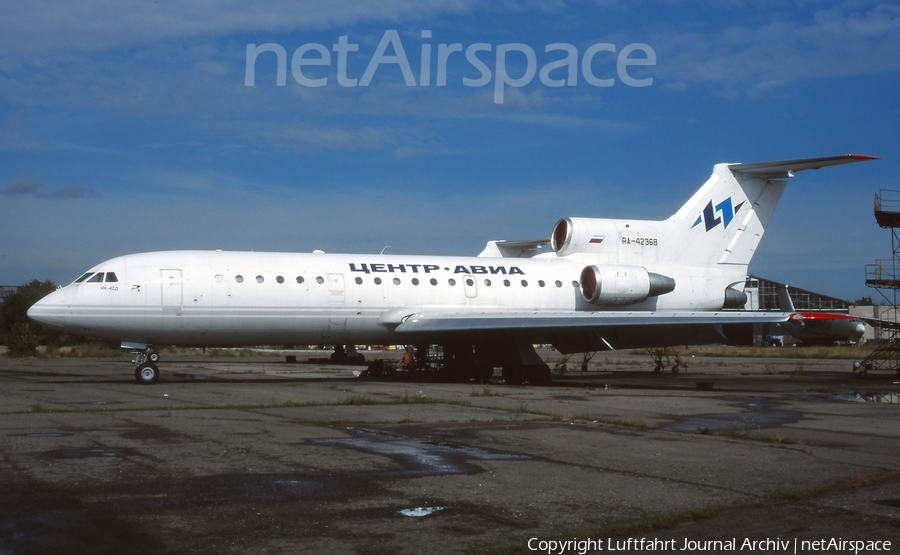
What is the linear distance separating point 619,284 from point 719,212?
4.97m

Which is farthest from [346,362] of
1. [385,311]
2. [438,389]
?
[438,389]

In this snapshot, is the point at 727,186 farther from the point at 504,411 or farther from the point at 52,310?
the point at 52,310

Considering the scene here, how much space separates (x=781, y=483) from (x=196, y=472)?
5.61m

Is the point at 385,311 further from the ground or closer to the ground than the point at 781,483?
further from the ground

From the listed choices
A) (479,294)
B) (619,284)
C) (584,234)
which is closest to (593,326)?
(619,284)

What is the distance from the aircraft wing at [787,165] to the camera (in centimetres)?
2351

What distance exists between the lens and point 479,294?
25219mm

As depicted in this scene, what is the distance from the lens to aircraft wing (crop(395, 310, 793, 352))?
74.5 feet

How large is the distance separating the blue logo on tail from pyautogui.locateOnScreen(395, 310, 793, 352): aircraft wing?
16.6ft

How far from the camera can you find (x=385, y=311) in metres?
23.8

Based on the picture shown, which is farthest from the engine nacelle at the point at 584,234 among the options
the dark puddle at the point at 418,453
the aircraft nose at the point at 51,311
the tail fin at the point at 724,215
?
the dark puddle at the point at 418,453

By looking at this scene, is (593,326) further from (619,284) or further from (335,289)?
(335,289)

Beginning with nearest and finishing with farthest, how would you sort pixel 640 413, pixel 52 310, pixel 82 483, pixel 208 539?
1. pixel 208 539
2. pixel 82 483
3. pixel 640 413
4. pixel 52 310

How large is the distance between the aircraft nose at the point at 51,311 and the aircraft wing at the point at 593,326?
28.6 ft
